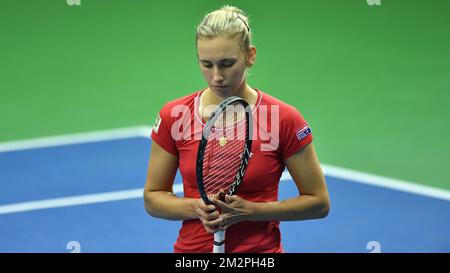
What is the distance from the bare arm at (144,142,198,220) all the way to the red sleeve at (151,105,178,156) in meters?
0.02

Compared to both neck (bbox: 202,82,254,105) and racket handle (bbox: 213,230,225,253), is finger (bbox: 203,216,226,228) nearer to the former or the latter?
racket handle (bbox: 213,230,225,253)

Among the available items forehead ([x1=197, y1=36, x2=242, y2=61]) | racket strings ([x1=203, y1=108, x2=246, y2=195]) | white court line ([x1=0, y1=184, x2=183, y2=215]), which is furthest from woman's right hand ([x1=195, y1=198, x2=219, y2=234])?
white court line ([x1=0, y1=184, x2=183, y2=215])

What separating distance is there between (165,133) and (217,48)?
480 millimetres

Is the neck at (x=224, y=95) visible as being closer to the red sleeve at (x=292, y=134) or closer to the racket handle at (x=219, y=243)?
the red sleeve at (x=292, y=134)

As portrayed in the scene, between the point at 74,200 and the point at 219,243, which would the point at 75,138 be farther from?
the point at 219,243

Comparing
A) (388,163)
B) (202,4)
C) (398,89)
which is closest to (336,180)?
(388,163)

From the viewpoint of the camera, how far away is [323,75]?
9539mm

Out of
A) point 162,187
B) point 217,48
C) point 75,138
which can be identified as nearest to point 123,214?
point 75,138

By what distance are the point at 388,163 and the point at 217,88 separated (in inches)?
174

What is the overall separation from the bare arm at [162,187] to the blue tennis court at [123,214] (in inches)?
102

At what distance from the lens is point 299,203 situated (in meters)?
3.86

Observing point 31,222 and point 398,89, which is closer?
point 31,222

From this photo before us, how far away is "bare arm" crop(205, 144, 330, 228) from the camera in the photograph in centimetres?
369
